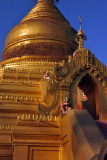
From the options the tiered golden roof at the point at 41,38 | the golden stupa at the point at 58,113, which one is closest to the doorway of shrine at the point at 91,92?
the golden stupa at the point at 58,113

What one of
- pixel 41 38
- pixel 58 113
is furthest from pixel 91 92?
pixel 41 38

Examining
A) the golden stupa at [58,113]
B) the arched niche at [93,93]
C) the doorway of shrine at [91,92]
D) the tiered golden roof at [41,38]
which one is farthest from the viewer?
the tiered golden roof at [41,38]

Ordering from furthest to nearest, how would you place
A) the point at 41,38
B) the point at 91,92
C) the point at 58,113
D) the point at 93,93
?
the point at 41,38
the point at 91,92
the point at 93,93
the point at 58,113

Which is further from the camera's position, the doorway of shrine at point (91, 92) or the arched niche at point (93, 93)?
the doorway of shrine at point (91, 92)

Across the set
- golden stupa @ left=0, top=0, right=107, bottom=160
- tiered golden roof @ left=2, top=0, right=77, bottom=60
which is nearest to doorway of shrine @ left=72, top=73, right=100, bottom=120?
golden stupa @ left=0, top=0, right=107, bottom=160

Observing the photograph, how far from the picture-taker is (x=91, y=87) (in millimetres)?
7879

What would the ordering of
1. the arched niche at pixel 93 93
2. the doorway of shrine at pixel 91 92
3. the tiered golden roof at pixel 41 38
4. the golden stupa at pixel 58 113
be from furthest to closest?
the tiered golden roof at pixel 41 38, the doorway of shrine at pixel 91 92, the arched niche at pixel 93 93, the golden stupa at pixel 58 113

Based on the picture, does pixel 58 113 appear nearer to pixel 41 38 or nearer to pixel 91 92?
pixel 91 92

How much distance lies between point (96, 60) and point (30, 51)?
9.77 meters

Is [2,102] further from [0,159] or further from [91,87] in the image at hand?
[91,87]

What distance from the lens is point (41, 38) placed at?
57.8ft

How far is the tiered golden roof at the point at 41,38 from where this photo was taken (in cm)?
1700

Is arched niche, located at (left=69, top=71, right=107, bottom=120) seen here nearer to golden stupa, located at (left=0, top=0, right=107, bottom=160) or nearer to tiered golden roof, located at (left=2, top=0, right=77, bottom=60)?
golden stupa, located at (left=0, top=0, right=107, bottom=160)

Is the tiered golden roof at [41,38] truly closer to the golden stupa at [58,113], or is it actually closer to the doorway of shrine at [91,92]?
the golden stupa at [58,113]
